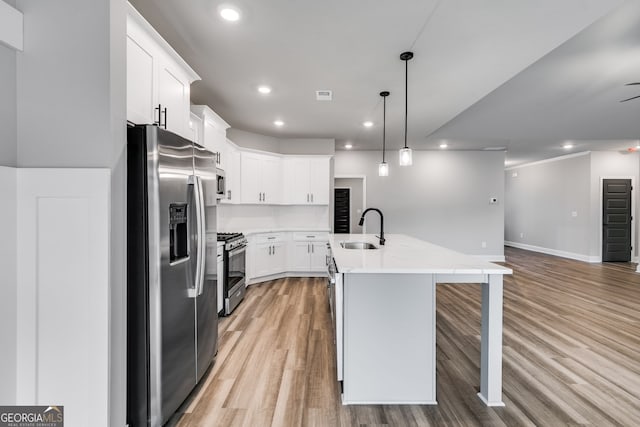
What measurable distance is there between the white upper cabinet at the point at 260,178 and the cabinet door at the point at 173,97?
244cm

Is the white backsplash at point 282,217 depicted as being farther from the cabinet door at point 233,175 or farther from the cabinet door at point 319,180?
the cabinet door at point 233,175

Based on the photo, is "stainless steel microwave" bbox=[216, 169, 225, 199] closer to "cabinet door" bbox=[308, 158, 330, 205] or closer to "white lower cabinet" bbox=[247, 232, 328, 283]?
"white lower cabinet" bbox=[247, 232, 328, 283]

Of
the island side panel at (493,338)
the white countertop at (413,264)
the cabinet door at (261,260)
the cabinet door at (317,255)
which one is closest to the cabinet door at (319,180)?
the cabinet door at (317,255)

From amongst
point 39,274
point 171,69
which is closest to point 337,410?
point 39,274

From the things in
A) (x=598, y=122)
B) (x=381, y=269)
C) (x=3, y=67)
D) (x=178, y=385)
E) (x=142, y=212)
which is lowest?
(x=178, y=385)

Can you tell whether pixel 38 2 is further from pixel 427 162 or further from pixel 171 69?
pixel 427 162

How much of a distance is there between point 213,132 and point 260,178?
5.41ft

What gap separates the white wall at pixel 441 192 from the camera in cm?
748

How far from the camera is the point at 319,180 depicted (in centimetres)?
591

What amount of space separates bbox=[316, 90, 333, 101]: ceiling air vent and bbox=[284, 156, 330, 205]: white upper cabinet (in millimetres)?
1921

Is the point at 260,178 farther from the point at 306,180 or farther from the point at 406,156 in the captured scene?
the point at 406,156

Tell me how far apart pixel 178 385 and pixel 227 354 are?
2.83 ft

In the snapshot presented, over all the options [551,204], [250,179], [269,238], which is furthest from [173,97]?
[551,204]

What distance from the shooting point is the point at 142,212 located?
1.68 meters
